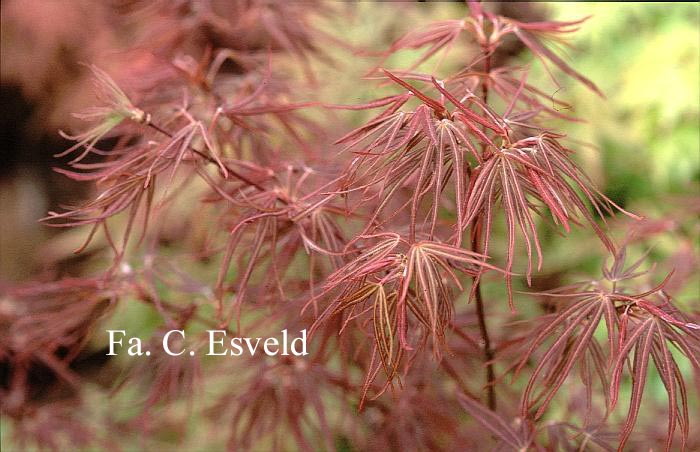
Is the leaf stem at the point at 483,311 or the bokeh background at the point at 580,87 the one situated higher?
the bokeh background at the point at 580,87

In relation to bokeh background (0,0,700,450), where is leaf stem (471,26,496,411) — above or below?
below

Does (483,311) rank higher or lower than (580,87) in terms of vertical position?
lower

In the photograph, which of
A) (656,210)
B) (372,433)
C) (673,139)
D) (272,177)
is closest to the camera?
(272,177)

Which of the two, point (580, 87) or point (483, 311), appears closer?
point (483, 311)

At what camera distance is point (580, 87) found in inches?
76.0

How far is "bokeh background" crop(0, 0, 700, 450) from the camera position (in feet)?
5.68

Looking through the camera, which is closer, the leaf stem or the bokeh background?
→ the leaf stem

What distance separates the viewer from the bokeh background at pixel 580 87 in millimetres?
1732

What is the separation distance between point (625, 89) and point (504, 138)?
1.43 m

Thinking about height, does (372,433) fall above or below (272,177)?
below

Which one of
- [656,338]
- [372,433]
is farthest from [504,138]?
[372,433]

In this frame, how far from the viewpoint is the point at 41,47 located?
6.03ft

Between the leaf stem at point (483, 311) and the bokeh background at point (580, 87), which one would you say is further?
the bokeh background at point (580, 87)

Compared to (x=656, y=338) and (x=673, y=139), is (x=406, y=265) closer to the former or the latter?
(x=656, y=338)
